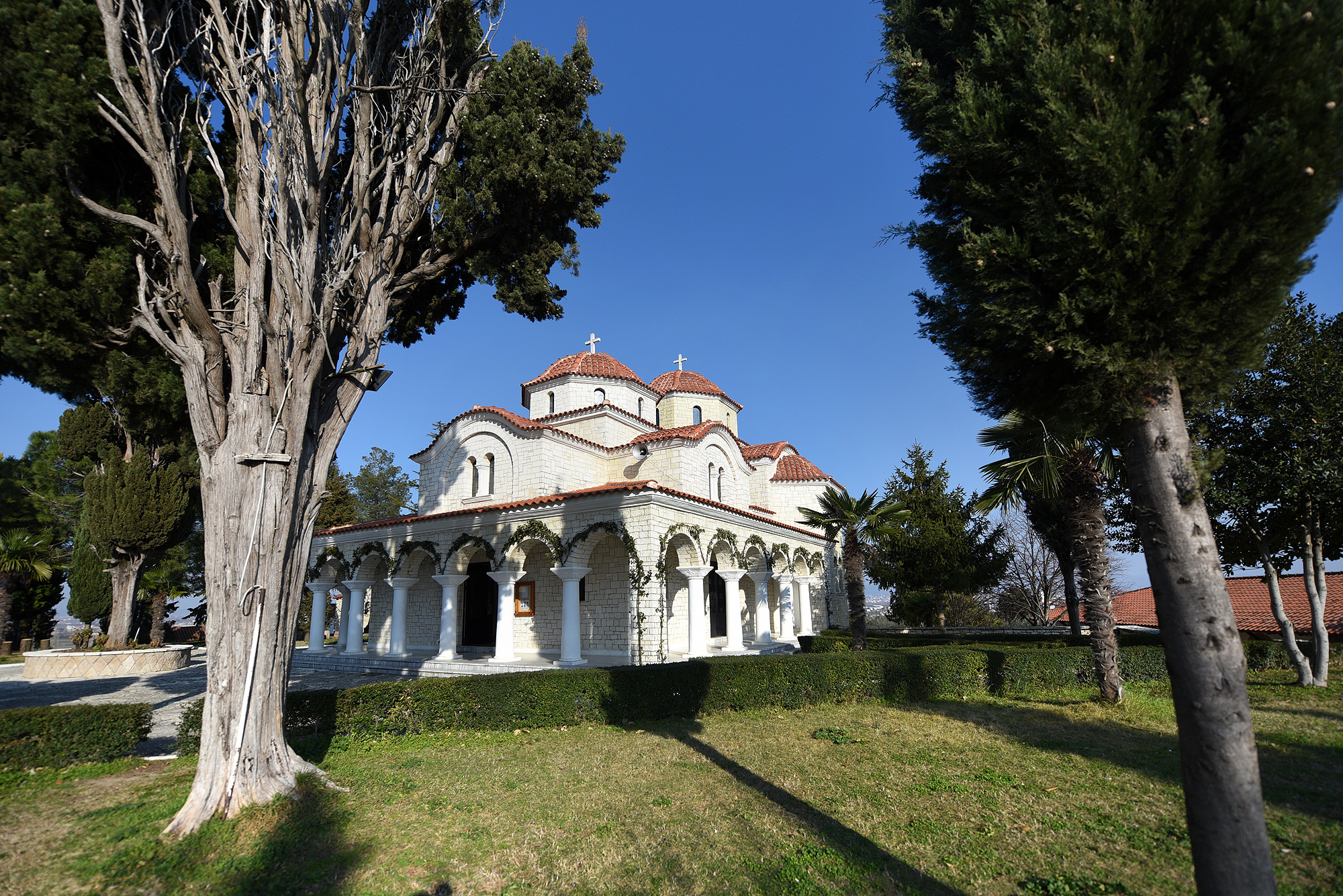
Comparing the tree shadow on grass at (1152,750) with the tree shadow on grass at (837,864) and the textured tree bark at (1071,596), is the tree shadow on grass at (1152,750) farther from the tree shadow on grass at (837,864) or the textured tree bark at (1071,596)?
the textured tree bark at (1071,596)

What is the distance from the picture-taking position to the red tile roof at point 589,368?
72.7 ft

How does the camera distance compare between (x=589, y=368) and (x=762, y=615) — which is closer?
(x=762, y=615)

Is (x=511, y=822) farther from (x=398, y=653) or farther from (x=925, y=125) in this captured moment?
(x=398, y=653)

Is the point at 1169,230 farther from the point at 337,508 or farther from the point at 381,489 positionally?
the point at 381,489

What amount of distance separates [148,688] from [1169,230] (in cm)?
1972

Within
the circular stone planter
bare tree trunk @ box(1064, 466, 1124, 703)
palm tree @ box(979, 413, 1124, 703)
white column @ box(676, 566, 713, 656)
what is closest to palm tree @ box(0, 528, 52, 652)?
the circular stone planter

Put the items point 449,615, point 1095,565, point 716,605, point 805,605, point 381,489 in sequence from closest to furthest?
point 1095,565, point 449,615, point 716,605, point 805,605, point 381,489

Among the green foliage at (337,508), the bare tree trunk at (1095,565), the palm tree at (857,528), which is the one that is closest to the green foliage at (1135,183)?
the bare tree trunk at (1095,565)

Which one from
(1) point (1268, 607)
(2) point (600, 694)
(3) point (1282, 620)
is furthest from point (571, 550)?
(1) point (1268, 607)

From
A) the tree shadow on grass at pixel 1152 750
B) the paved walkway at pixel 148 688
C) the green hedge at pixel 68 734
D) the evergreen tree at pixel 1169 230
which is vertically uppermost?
the evergreen tree at pixel 1169 230

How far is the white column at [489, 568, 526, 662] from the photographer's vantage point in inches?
591

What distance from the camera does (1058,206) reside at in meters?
3.44

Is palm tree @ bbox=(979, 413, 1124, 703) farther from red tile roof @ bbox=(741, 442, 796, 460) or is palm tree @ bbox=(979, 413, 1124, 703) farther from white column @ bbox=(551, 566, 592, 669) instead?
red tile roof @ bbox=(741, 442, 796, 460)

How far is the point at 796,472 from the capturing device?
25.9 m
